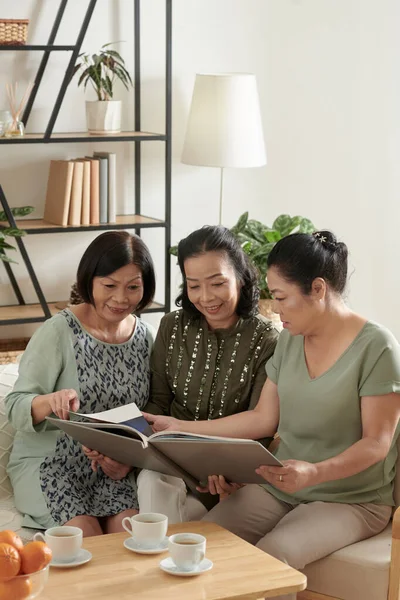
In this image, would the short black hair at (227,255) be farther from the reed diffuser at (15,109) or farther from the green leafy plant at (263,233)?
the reed diffuser at (15,109)

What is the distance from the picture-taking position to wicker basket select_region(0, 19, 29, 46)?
3881mm

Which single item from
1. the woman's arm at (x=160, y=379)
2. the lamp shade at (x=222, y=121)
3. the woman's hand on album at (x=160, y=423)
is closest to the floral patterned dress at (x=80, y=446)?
the woman's arm at (x=160, y=379)

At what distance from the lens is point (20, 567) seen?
5.48 feet

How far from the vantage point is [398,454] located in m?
2.35

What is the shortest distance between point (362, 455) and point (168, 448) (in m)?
0.45

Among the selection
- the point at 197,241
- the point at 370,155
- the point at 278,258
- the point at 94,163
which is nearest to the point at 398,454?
the point at 278,258

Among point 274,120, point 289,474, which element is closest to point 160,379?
point 289,474

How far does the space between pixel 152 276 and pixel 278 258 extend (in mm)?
419

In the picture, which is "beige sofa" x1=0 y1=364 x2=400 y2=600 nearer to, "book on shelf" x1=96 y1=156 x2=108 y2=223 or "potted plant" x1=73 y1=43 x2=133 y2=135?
"book on shelf" x1=96 y1=156 x2=108 y2=223

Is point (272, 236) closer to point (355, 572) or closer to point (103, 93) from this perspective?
point (103, 93)

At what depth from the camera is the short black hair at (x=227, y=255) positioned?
2514 millimetres

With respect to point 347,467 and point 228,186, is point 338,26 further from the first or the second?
point 347,467

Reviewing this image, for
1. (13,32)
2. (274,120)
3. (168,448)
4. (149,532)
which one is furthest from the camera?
(274,120)

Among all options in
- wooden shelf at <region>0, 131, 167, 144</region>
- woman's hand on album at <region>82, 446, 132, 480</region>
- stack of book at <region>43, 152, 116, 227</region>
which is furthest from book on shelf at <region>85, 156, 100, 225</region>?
woman's hand on album at <region>82, 446, 132, 480</region>
